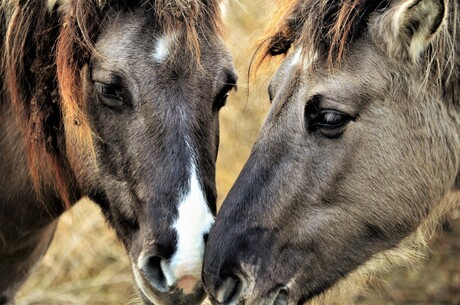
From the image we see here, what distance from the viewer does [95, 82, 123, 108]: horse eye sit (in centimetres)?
344

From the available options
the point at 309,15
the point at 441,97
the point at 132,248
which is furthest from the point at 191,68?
the point at 441,97

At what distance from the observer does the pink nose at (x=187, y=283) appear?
3.18m

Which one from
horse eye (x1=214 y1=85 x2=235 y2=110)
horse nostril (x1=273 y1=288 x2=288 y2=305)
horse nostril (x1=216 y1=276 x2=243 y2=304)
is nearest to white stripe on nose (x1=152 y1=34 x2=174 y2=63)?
horse eye (x1=214 y1=85 x2=235 y2=110)

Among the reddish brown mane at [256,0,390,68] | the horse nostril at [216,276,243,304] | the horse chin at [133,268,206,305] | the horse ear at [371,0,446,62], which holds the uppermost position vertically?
the horse ear at [371,0,446,62]

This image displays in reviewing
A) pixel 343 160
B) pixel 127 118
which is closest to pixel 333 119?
pixel 343 160

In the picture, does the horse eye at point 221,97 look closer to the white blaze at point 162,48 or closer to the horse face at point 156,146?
the horse face at point 156,146

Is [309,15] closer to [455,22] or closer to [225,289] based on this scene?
[455,22]

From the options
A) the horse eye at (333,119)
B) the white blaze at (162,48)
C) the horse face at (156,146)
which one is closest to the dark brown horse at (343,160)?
the horse eye at (333,119)

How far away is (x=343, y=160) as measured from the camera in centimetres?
315

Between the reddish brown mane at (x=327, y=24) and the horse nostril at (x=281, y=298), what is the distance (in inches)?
40.0

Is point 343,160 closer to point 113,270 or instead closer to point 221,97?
point 221,97

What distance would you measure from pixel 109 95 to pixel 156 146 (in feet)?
1.18

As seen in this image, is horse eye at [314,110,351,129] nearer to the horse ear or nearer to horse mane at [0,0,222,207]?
the horse ear

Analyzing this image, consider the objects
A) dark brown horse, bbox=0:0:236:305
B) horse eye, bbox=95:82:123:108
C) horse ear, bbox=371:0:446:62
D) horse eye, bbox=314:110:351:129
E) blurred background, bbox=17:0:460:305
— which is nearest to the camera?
horse ear, bbox=371:0:446:62
